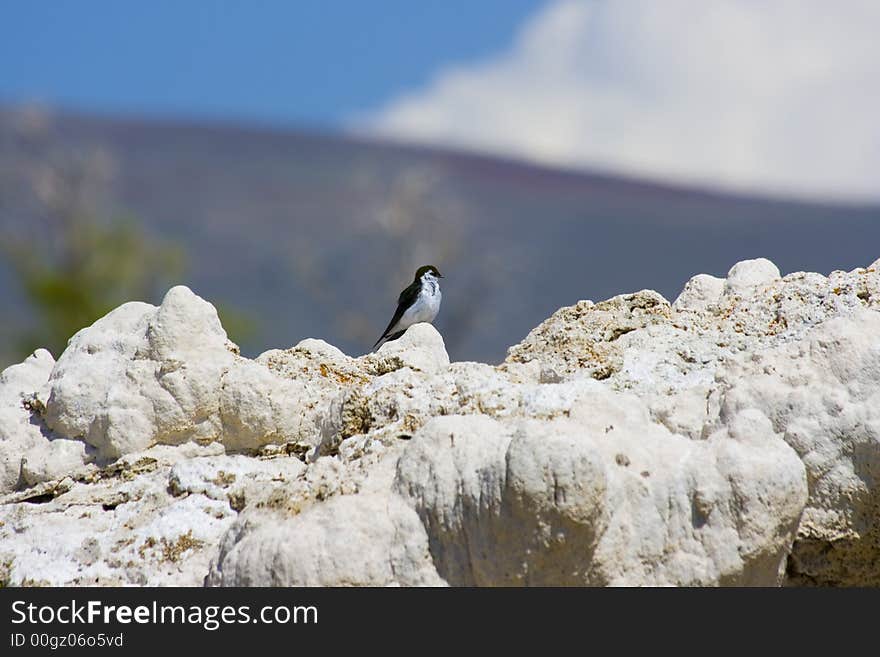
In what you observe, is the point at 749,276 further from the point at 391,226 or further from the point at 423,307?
the point at 391,226

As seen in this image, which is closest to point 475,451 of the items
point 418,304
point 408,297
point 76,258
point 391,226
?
point 418,304

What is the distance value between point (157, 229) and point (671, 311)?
206 ft

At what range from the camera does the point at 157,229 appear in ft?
218

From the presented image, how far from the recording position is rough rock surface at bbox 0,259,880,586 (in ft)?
13.8

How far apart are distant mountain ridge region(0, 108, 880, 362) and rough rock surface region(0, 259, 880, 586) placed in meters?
23.4

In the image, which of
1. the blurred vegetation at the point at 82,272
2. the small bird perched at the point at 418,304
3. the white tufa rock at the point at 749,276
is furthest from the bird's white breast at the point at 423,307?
the blurred vegetation at the point at 82,272

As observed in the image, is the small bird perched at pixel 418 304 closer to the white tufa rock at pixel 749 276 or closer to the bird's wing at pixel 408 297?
the bird's wing at pixel 408 297

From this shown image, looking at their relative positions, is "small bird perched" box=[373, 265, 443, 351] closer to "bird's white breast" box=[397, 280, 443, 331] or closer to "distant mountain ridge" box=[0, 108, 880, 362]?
"bird's white breast" box=[397, 280, 443, 331]

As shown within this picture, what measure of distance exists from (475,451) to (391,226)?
84.7ft

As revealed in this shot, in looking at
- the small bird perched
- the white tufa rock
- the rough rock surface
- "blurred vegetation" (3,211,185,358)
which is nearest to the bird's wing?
the small bird perched

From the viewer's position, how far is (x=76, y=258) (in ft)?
103

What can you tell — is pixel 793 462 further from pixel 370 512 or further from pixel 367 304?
pixel 367 304
